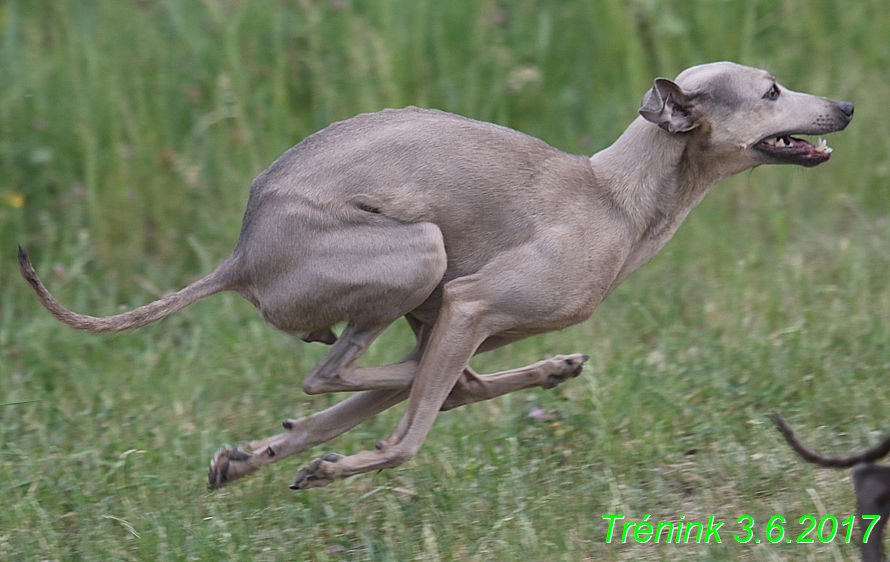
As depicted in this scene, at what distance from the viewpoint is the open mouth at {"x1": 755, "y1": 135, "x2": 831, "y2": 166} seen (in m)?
4.45

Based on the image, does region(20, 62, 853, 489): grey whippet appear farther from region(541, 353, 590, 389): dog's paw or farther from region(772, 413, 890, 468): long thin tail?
region(772, 413, 890, 468): long thin tail

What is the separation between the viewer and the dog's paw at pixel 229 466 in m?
4.44

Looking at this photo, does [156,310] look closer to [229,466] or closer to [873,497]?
[229,466]

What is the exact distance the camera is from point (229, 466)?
4.44 m

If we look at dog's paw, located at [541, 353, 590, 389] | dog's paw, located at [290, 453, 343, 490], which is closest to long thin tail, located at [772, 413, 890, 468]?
dog's paw, located at [541, 353, 590, 389]

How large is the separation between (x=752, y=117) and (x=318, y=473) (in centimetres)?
212

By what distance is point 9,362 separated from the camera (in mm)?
5953

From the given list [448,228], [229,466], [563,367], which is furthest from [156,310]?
[563,367]

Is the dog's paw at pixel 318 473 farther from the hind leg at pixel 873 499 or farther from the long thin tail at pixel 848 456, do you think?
the hind leg at pixel 873 499

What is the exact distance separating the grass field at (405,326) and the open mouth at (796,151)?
1.10 metres

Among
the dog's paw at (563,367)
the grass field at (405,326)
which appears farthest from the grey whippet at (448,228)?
the grass field at (405,326)

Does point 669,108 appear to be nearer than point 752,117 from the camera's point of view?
Yes

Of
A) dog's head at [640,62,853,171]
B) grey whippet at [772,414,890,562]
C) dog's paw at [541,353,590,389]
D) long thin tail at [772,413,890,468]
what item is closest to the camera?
grey whippet at [772,414,890,562]

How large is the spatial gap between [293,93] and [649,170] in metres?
3.68
